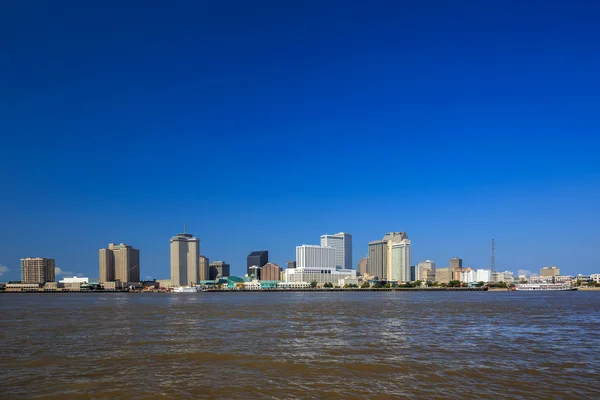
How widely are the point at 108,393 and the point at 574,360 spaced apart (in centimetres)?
1888

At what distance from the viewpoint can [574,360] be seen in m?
20.0

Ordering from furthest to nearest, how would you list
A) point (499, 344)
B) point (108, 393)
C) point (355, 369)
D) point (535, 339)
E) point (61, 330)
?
point (61, 330) < point (535, 339) < point (499, 344) < point (355, 369) < point (108, 393)

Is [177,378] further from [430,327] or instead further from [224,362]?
[430,327]

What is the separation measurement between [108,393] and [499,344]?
19.8m

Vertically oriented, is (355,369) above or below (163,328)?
above

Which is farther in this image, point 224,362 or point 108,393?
point 224,362

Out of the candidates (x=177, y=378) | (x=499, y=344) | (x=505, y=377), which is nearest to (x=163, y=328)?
(x=177, y=378)

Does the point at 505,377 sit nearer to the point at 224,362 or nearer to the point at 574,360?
the point at 574,360

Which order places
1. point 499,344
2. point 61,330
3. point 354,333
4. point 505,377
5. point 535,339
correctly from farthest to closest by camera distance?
point 61,330 < point 354,333 < point 535,339 < point 499,344 < point 505,377

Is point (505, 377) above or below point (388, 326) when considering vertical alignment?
above

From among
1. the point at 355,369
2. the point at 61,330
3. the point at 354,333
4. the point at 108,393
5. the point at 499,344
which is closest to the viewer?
the point at 108,393

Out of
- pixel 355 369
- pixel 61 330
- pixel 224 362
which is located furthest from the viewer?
pixel 61 330

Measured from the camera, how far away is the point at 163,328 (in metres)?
35.1

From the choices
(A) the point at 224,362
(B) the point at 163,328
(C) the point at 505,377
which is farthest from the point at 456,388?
(B) the point at 163,328
